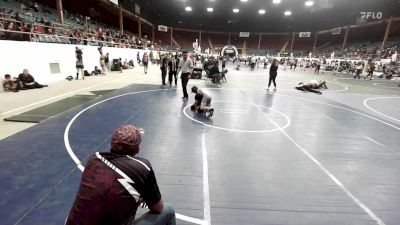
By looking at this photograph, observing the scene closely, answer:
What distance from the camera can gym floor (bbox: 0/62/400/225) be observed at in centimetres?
374

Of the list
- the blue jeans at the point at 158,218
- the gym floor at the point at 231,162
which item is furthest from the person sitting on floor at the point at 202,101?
the blue jeans at the point at 158,218

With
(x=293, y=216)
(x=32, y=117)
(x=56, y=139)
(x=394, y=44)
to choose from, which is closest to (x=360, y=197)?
(x=293, y=216)

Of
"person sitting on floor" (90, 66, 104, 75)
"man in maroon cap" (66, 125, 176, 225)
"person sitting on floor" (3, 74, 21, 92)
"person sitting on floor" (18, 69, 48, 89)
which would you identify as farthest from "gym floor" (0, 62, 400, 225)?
"person sitting on floor" (90, 66, 104, 75)

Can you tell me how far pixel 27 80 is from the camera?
1218 cm

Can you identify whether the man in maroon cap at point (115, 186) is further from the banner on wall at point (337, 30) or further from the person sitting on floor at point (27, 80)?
the banner on wall at point (337, 30)

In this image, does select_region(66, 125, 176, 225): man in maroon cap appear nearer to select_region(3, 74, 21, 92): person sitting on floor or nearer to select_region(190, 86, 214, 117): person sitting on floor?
select_region(190, 86, 214, 117): person sitting on floor

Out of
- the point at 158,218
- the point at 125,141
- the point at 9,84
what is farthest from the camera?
the point at 9,84

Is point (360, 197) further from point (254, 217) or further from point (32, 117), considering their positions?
point (32, 117)

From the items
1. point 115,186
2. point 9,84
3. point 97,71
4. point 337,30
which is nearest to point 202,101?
point 115,186

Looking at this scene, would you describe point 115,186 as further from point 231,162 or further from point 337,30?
point 337,30

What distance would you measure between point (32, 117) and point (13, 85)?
16.2 feet

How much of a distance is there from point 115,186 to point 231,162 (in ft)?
11.9

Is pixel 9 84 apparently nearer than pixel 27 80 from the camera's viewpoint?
Yes

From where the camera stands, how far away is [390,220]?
3.65 meters
